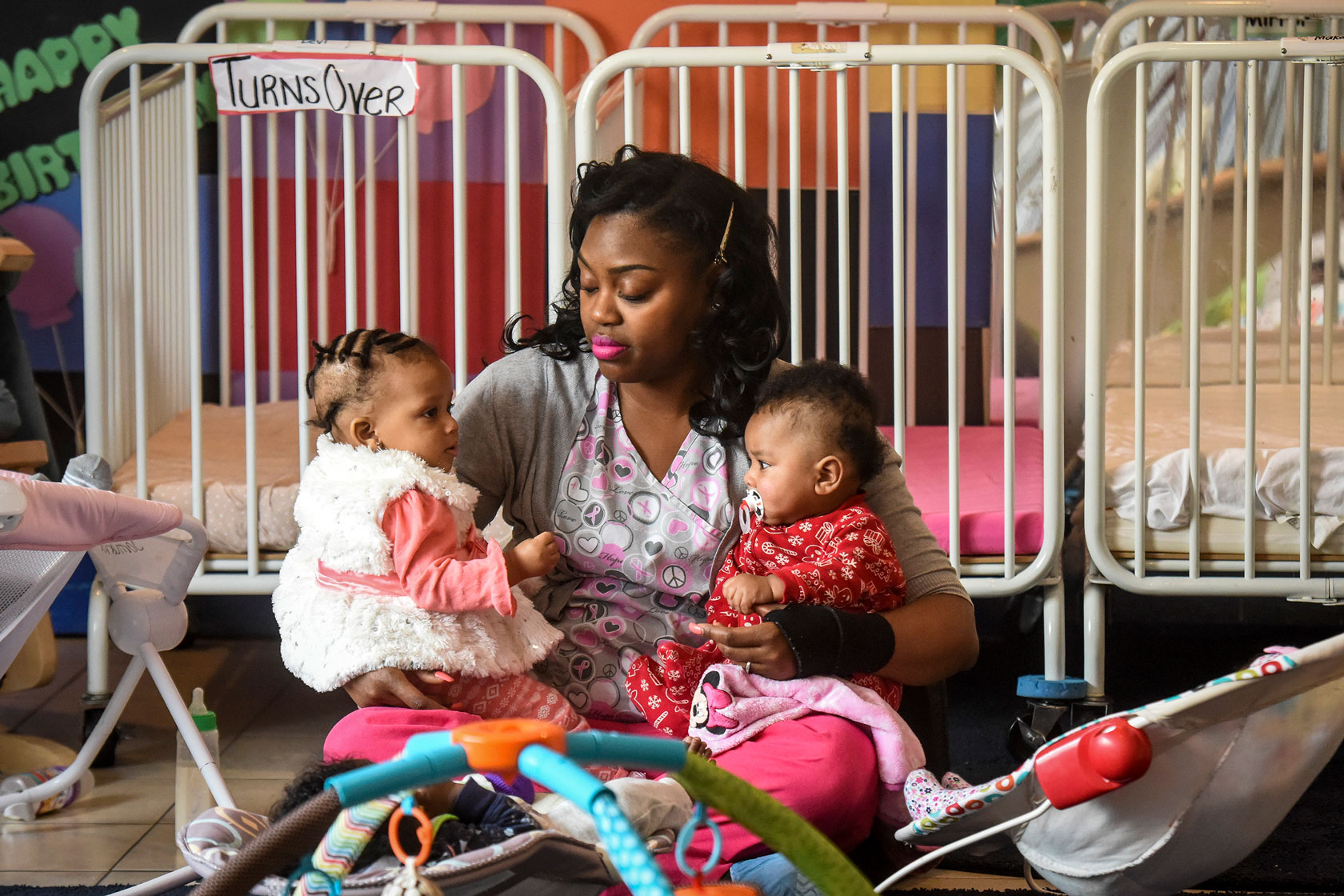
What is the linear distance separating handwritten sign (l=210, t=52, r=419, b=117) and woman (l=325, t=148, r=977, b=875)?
1.87ft

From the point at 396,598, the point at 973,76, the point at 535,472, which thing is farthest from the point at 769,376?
the point at 973,76

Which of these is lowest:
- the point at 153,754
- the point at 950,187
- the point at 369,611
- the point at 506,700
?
the point at 153,754

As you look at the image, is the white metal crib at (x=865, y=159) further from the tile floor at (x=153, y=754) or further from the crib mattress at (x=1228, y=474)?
the tile floor at (x=153, y=754)

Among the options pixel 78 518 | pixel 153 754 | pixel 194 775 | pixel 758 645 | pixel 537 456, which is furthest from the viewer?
pixel 153 754

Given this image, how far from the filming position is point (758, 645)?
1.21m

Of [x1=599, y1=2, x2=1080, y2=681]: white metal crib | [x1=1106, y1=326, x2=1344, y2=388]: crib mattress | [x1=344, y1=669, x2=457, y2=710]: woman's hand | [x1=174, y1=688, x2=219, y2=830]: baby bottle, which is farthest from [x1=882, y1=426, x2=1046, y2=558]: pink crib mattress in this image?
[x1=174, y1=688, x2=219, y2=830]: baby bottle

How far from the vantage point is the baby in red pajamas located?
4.34 ft

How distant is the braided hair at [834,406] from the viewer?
135cm

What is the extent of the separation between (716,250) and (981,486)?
0.95 metres

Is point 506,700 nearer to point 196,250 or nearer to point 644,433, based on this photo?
point 644,433

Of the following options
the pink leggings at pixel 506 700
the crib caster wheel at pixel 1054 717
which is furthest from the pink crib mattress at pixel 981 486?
the pink leggings at pixel 506 700

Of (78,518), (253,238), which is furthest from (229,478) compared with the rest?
(78,518)

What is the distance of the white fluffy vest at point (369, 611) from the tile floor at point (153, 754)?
22.1 inches

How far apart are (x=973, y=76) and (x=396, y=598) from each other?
2.16 m
